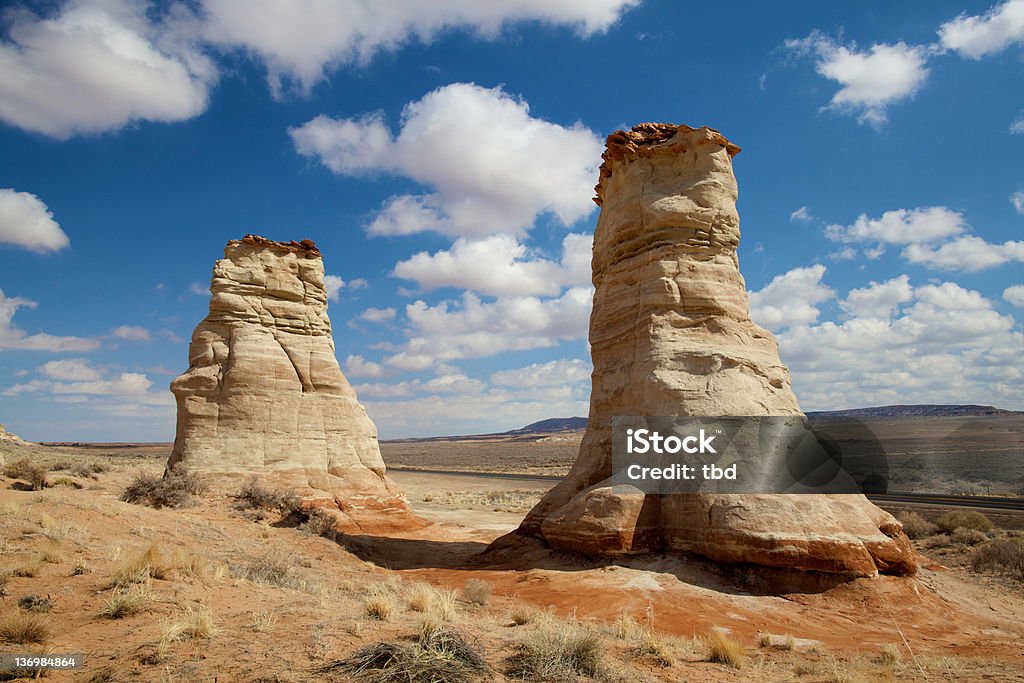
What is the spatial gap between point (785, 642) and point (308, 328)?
1753 cm

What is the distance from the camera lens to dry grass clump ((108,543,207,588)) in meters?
7.39

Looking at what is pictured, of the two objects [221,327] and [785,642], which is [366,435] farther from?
[785,642]

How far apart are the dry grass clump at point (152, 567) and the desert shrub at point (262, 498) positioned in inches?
313

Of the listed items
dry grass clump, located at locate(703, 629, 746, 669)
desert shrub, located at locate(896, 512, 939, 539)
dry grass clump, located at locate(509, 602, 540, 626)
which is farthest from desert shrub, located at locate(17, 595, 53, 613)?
desert shrub, located at locate(896, 512, 939, 539)

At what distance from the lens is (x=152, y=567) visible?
7957 millimetres

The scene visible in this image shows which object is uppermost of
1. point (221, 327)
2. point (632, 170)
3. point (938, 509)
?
point (632, 170)

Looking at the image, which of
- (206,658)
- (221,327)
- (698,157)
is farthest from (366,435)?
(206,658)

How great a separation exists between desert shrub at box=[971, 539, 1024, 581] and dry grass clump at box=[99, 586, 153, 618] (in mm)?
18237

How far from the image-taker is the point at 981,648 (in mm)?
8141

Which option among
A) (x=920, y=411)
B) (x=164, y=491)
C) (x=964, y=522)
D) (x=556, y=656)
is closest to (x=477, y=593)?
(x=556, y=656)

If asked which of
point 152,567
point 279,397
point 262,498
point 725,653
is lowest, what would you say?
point 725,653

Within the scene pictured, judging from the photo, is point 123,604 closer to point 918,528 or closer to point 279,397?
point 279,397

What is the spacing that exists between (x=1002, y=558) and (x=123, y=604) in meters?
19.4

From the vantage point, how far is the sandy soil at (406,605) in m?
5.82
